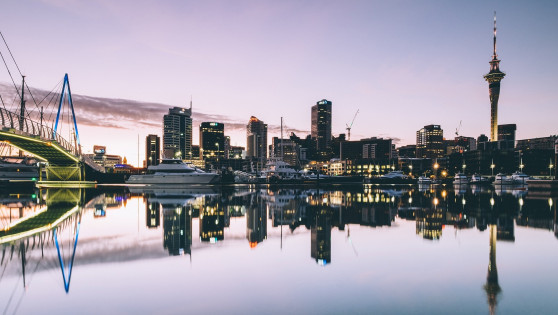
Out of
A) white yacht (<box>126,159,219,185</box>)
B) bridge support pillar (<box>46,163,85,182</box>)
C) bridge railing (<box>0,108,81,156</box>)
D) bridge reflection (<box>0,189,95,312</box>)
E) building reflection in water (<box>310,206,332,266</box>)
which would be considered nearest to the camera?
bridge reflection (<box>0,189,95,312</box>)

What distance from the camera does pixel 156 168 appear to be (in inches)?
2655

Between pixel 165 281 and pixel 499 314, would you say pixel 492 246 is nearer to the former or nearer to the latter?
pixel 499 314

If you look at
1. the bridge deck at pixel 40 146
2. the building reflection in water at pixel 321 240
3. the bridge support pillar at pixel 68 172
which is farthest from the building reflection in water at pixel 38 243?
the bridge support pillar at pixel 68 172

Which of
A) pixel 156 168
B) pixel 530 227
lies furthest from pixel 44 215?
pixel 156 168

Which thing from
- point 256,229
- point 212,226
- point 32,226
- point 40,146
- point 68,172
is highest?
point 40,146

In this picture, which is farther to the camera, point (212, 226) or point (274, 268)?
point (212, 226)

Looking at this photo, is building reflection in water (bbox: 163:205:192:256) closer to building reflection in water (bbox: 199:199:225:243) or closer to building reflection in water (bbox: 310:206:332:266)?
building reflection in water (bbox: 199:199:225:243)

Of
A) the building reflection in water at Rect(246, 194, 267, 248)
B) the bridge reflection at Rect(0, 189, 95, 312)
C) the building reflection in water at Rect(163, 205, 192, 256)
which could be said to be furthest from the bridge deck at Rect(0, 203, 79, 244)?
the building reflection in water at Rect(246, 194, 267, 248)

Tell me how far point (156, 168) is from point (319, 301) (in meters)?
65.8

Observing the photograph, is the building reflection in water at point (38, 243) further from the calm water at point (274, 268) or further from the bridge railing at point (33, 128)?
the bridge railing at point (33, 128)

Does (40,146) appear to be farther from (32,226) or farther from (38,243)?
(38,243)

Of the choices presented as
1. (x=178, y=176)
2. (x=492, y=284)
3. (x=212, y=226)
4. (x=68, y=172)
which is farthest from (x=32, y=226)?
(x=178, y=176)

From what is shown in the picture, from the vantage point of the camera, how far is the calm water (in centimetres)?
663

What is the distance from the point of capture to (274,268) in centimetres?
923
